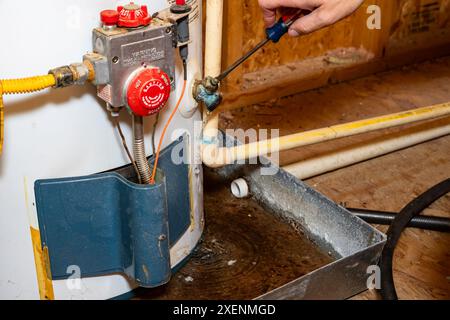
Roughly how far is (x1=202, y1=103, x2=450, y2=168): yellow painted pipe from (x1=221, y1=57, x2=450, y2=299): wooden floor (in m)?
0.18

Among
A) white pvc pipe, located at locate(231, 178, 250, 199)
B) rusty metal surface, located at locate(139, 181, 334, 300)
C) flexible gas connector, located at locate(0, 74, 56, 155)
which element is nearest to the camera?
flexible gas connector, located at locate(0, 74, 56, 155)

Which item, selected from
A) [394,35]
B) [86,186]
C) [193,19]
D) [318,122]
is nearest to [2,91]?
[86,186]

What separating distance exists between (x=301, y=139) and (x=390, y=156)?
48cm

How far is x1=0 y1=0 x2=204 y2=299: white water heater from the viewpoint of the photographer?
0.90 meters

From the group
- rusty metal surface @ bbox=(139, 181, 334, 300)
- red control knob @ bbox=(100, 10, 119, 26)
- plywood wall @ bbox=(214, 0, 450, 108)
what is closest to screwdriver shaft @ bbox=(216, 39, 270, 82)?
red control knob @ bbox=(100, 10, 119, 26)

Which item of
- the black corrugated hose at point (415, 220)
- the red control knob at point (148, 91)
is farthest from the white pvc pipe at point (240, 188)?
the red control knob at point (148, 91)

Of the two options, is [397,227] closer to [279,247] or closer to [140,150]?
[279,247]

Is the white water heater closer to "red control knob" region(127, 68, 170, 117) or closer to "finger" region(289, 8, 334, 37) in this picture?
"red control knob" region(127, 68, 170, 117)

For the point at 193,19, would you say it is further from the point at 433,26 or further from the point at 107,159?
the point at 433,26

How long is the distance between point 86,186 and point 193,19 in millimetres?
334

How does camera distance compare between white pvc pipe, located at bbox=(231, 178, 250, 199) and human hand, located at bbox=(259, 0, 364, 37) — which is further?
white pvc pipe, located at bbox=(231, 178, 250, 199)

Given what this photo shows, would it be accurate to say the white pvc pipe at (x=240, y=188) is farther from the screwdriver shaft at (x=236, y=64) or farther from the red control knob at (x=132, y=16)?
the red control knob at (x=132, y=16)

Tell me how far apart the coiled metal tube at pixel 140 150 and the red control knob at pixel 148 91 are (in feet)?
0.13

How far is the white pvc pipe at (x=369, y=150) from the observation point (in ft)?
5.16
